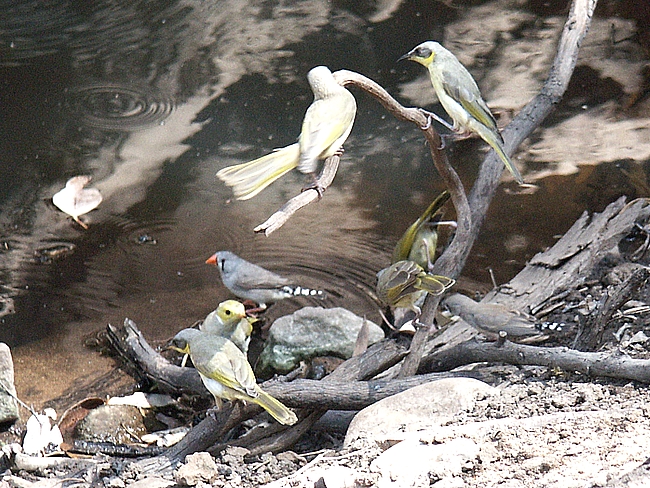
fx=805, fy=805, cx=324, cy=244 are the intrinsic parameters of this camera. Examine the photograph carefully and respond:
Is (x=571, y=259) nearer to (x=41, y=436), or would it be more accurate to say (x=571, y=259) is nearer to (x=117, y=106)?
(x=41, y=436)

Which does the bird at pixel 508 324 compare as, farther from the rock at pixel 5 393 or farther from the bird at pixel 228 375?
the rock at pixel 5 393

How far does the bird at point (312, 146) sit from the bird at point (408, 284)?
847 mm

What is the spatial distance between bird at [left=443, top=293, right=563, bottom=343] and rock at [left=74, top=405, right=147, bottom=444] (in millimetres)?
2047

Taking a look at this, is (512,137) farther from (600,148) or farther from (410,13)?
(410,13)

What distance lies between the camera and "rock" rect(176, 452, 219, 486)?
3.00 meters

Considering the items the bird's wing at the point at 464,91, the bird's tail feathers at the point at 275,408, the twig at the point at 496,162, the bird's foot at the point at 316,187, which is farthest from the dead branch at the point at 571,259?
the bird's foot at the point at 316,187

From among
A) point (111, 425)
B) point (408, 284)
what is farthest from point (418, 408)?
point (111, 425)

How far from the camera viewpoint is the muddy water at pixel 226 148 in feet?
19.2

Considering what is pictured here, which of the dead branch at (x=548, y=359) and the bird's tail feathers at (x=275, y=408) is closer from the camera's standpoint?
the dead branch at (x=548, y=359)

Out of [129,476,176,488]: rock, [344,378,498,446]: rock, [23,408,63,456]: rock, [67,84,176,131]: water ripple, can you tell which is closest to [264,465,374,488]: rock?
[344,378,498,446]: rock

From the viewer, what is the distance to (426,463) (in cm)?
246

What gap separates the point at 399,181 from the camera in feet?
22.2

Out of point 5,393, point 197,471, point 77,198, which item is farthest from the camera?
point 77,198

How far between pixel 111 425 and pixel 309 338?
1.30 m
